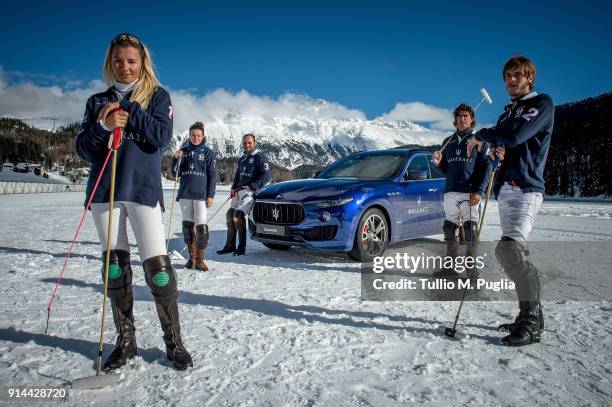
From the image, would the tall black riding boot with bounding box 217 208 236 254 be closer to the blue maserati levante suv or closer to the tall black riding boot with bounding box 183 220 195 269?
the blue maserati levante suv

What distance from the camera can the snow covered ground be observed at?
2.12 metres

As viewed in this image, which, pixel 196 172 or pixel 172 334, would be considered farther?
pixel 196 172

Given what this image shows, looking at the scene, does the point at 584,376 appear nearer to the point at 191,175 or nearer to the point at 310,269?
the point at 310,269

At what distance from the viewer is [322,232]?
533 centimetres

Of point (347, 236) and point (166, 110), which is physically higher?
point (166, 110)

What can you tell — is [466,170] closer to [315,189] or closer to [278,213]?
[315,189]

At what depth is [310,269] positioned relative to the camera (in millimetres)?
5254

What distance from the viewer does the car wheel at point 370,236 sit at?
5453mm

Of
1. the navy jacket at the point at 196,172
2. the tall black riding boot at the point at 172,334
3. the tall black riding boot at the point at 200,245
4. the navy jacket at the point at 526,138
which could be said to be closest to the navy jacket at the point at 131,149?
the tall black riding boot at the point at 172,334

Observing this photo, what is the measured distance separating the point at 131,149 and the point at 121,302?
0.98 meters

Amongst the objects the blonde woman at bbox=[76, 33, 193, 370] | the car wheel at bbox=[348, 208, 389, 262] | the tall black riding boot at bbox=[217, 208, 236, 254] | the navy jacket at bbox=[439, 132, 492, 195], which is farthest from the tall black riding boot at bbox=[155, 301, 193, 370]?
the tall black riding boot at bbox=[217, 208, 236, 254]

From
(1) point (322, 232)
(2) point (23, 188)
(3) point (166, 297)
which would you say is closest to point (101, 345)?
(3) point (166, 297)

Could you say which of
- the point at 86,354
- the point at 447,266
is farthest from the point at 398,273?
the point at 86,354

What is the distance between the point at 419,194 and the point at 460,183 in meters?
1.49
